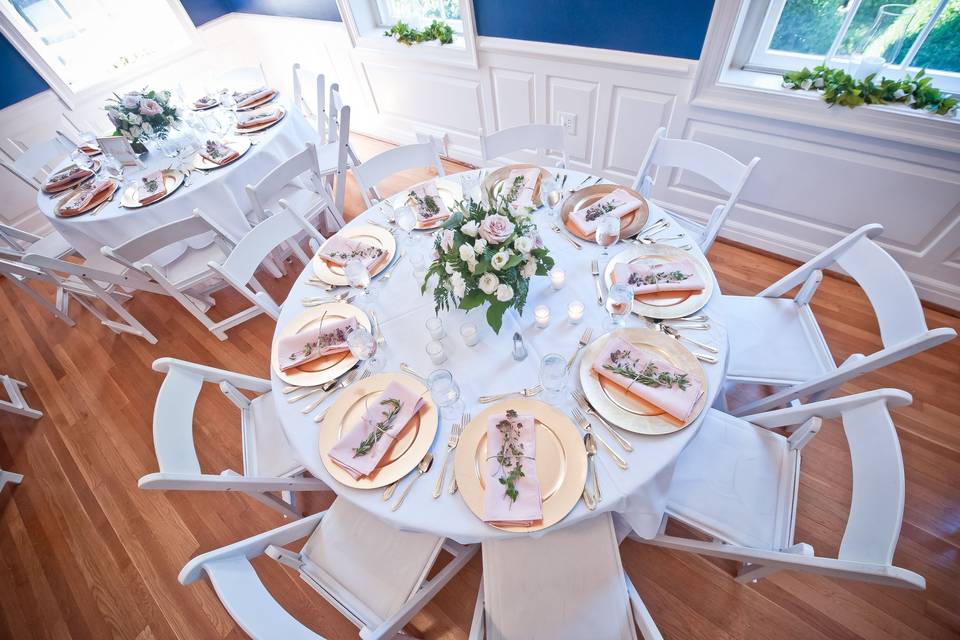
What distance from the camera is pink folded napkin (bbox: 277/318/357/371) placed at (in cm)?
123

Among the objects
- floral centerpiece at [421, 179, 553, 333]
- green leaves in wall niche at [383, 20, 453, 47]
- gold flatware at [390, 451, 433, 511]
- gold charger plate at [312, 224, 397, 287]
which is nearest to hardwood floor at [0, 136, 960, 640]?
gold flatware at [390, 451, 433, 511]

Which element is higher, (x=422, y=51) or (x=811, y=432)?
(x=422, y=51)

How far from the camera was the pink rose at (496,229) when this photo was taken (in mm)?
1037

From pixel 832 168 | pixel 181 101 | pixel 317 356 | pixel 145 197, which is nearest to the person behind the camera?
pixel 317 356

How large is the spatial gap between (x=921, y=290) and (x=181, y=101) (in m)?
4.55

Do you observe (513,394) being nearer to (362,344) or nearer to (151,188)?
(362,344)

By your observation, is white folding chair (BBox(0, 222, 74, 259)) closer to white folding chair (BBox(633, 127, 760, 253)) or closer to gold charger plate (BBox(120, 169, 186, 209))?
gold charger plate (BBox(120, 169, 186, 209))

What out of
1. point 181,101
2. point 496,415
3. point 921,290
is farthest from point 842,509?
point 181,101

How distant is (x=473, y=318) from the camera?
1.31 m

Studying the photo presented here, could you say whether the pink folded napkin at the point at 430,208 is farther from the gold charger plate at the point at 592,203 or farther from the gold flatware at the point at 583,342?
the gold flatware at the point at 583,342

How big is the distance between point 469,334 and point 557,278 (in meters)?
0.36

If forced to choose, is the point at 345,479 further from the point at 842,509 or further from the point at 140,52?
the point at 140,52

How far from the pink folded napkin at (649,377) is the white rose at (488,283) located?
0.36 m

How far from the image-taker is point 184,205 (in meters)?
2.11
